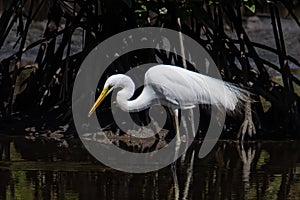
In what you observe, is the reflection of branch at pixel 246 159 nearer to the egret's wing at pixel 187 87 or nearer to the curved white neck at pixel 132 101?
the egret's wing at pixel 187 87

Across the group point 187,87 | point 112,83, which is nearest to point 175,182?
point 112,83

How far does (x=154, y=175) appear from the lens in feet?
29.7

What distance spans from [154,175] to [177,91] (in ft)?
4.42

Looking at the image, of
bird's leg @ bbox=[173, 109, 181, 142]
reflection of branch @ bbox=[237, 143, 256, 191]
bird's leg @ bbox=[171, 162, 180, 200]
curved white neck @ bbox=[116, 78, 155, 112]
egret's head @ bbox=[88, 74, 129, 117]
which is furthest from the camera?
bird's leg @ bbox=[173, 109, 181, 142]

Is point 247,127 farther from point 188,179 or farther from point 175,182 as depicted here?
point 175,182

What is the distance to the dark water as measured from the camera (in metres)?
8.19

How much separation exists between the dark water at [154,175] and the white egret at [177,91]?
0.53 m

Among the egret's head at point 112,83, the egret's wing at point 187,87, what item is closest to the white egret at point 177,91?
the egret's wing at point 187,87

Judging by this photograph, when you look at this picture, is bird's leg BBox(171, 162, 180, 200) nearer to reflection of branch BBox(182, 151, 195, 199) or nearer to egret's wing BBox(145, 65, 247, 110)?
reflection of branch BBox(182, 151, 195, 199)

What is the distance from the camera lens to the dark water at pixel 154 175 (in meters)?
8.19

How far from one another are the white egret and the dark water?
1.75 feet

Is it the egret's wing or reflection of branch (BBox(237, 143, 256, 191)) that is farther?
the egret's wing

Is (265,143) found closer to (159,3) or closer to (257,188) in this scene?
(159,3)

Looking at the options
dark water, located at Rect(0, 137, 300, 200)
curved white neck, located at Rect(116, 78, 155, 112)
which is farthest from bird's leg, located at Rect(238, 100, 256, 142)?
curved white neck, located at Rect(116, 78, 155, 112)
